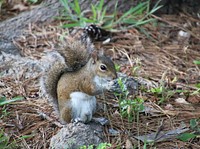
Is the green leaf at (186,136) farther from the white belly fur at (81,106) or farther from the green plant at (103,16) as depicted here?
the green plant at (103,16)

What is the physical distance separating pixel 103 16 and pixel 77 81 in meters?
1.22

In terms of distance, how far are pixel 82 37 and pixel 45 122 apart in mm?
1080

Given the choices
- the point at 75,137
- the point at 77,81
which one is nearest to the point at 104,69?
the point at 77,81

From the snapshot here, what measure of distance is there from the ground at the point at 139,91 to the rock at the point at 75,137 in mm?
101

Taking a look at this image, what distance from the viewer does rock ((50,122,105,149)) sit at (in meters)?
2.29

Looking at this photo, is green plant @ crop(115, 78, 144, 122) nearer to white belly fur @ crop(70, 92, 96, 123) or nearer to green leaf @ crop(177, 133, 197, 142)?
white belly fur @ crop(70, 92, 96, 123)

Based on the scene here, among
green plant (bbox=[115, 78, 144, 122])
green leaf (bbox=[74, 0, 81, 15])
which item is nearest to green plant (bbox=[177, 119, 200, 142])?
green plant (bbox=[115, 78, 144, 122])

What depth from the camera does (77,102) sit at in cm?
250

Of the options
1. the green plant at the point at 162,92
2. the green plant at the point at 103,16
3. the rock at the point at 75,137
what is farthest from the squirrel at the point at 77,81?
the green plant at the point at 103,16

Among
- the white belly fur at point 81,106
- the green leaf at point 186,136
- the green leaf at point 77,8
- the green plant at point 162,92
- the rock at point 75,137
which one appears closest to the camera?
the rock at point 75,137

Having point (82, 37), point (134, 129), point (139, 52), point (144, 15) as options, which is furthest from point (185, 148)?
point (144, 15)

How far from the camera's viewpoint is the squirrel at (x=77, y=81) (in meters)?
2.51

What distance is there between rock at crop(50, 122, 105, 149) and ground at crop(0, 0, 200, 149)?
0.10 meters

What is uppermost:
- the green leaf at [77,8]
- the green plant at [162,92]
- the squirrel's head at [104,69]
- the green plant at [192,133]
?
the green leaf at [77,8]
